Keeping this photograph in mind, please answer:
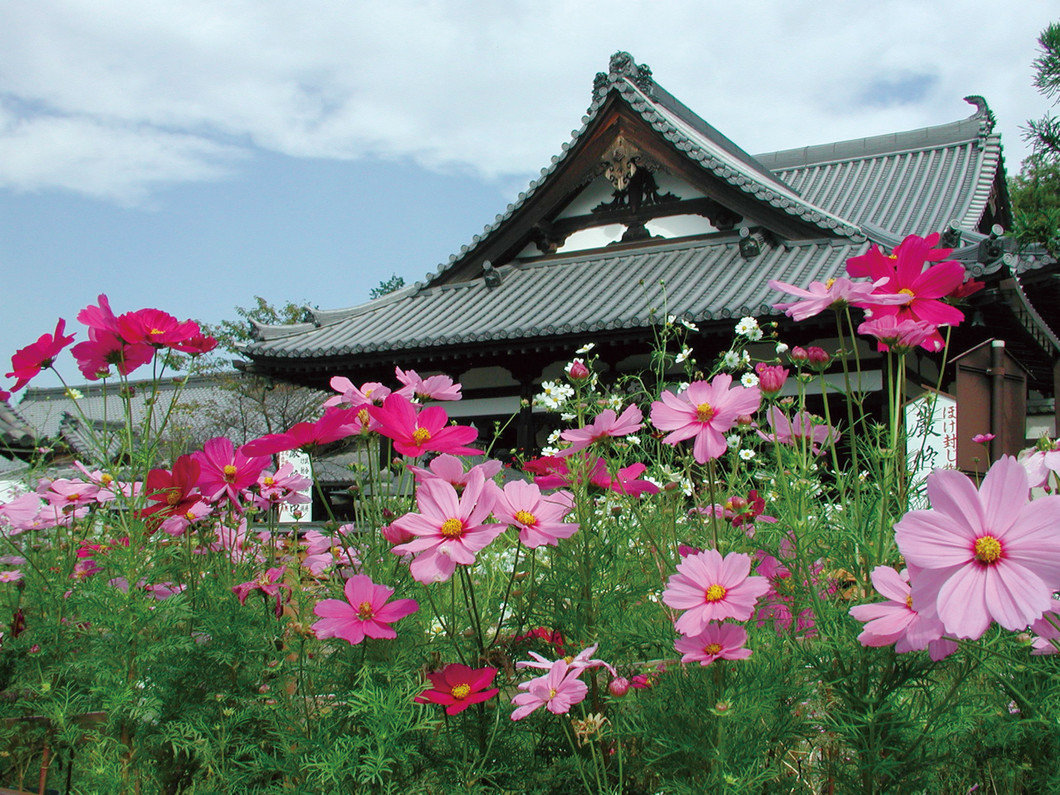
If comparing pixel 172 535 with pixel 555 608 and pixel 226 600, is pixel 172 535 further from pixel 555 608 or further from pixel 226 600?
pixel 555 608

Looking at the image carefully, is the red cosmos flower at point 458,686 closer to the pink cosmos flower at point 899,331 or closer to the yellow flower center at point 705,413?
the yellow flower center at point 705,413

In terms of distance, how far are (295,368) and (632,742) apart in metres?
8.48

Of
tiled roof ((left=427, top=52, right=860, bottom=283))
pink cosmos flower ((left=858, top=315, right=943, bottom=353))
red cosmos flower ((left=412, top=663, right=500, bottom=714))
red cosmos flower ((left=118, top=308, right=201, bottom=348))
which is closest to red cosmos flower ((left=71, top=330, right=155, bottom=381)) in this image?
red cosmos flower ((left=118, top=308, right=201, bottom=348))

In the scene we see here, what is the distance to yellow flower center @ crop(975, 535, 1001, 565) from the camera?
0.66m

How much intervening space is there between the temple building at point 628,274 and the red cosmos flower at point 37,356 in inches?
218

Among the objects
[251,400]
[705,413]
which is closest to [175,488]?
[705,413]

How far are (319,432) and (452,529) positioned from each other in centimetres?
28

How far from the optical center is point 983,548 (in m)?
0.66

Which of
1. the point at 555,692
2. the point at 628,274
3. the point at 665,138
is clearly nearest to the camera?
the point at 555,692

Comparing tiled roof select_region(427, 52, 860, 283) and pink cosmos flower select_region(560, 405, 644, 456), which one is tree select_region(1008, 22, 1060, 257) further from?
pink cosmos flower select_region(560, 405, 644, 456)

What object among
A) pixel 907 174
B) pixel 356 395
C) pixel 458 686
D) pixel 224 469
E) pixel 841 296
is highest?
pixel 907 174

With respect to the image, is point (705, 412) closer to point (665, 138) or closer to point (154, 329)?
point (154, 329)

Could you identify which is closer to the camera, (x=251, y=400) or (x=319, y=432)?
(x=319, y=432)

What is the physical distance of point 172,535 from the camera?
4.77 feet
